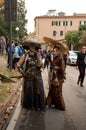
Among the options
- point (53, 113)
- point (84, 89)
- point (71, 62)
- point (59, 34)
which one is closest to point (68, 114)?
point (53, 113)

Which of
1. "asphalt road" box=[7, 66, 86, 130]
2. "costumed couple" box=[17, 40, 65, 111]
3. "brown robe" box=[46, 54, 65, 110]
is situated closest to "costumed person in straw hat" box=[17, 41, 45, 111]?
"costumed couple" box=[17, 40, 65, 111]

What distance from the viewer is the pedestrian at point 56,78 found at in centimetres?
1317

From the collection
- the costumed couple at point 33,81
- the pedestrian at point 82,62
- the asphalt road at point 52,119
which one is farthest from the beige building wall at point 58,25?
the costumed couple at point 33,81

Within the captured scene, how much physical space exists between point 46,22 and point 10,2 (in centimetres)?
10965

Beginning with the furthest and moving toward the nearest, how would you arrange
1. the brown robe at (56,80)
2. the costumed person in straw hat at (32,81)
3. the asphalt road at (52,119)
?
the brown robe at (56,80)
the costumed person in straw hat at (32,81)
the asphalt road at (52,119)

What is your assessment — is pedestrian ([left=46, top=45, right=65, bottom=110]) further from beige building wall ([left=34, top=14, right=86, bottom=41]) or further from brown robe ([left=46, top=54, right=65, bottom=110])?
beige building wall ([left=34, top=14, right=86, bottom=41])

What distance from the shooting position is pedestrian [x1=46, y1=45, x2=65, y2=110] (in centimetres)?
1317

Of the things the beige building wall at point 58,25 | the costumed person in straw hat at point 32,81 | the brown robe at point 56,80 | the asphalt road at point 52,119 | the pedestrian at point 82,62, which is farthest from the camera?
the beige building wall at point 58,25

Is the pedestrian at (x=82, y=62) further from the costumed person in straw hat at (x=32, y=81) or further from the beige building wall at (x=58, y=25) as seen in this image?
the beige building wall at (x=58, y=25)

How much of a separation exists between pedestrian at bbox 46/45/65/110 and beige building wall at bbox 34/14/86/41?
117 meters

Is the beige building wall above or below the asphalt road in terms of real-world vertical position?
below

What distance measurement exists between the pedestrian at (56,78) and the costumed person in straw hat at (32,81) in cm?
49

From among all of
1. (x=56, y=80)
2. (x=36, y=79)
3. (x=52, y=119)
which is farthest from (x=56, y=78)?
(x=52, y=119)

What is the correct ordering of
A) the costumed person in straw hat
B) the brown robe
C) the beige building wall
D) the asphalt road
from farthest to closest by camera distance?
the beige building wall → the brown robe → the costumed person in straw hat → the asphalt road
